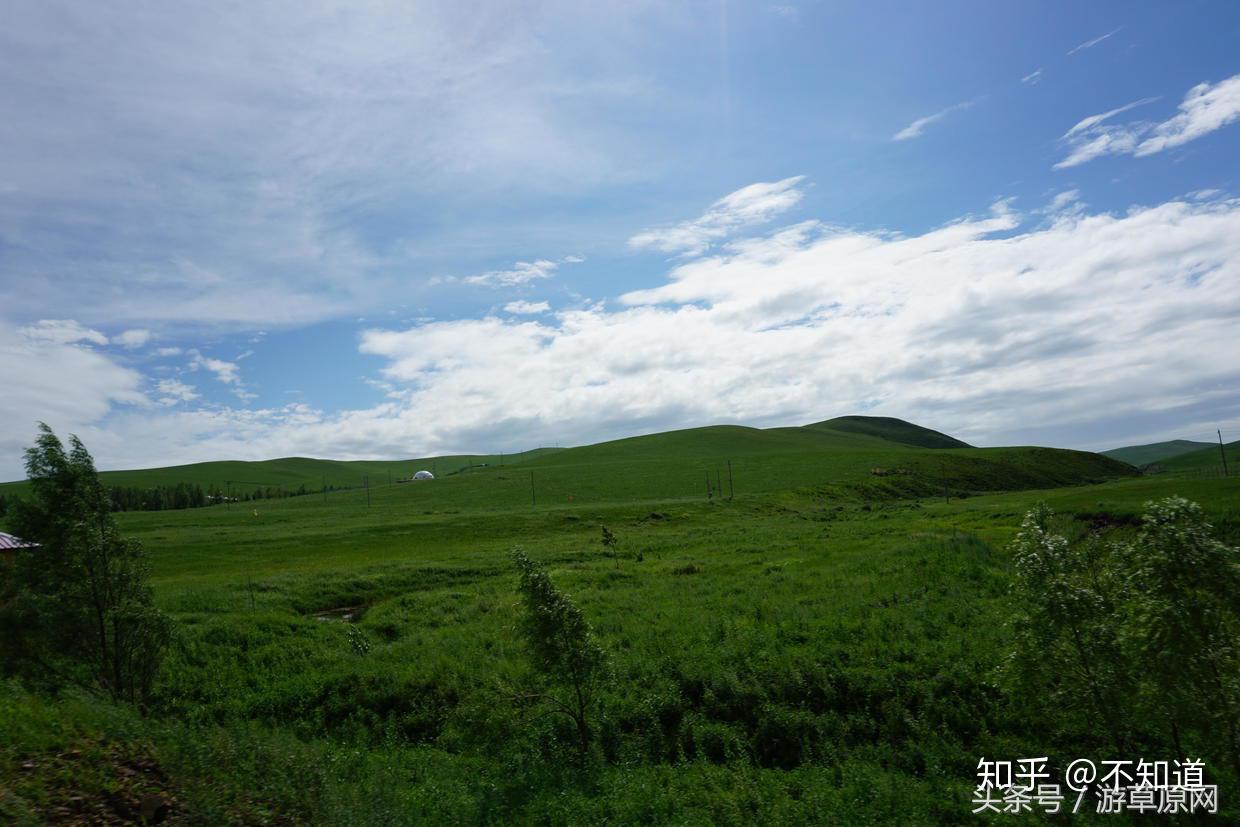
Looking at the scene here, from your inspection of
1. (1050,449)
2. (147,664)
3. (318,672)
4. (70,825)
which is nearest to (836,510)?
(318,672)

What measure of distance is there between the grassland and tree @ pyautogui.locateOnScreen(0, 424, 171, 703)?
9.08 feet

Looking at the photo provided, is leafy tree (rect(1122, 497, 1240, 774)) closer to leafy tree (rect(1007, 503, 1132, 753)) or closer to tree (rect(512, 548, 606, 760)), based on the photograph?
leafy tree (rect(1007, 503, 1132, 753))

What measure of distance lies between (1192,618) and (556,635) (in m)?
13.5

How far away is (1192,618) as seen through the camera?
11.6 metres

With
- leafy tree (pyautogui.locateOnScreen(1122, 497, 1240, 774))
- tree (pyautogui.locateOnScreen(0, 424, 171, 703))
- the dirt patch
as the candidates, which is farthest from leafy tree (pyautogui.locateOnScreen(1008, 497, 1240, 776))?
the dirt patch

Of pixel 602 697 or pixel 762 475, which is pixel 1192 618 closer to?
pixel 602 697

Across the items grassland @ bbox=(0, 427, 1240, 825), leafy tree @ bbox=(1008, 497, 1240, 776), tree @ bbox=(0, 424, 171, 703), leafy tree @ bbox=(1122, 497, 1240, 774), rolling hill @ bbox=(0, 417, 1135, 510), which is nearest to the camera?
leafy tree @ bbox=(1122, 497, 1240, 774)

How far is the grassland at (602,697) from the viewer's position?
46.6 feet

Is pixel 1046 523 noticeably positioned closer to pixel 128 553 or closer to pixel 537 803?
pixel 537 803

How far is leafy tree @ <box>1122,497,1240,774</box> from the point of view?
37.4ft

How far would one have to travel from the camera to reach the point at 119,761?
13.0m

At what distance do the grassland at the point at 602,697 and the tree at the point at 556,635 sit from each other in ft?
6.65

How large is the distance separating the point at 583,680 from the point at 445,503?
86670 mm

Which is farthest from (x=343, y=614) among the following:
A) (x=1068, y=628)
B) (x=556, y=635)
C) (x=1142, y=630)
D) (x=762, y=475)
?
(x=762, y=475)
